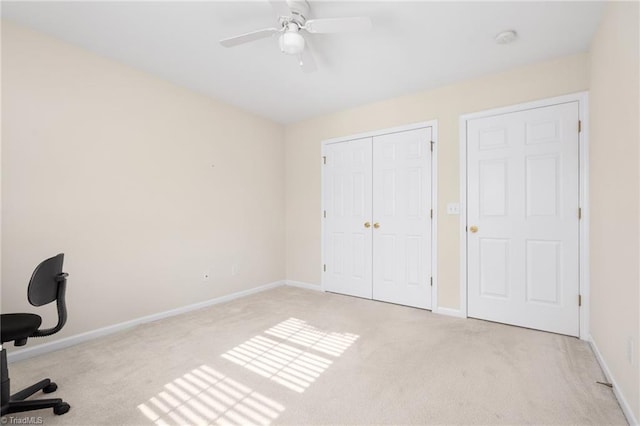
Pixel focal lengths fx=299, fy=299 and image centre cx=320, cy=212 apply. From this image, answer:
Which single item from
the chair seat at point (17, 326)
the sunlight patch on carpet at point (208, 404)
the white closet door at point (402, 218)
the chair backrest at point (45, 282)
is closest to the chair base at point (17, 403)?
the chair seat at point (17, 326)

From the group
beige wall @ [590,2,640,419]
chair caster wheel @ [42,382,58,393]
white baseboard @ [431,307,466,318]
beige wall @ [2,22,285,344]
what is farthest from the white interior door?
chair caster wheel @ [42,382,58,393]

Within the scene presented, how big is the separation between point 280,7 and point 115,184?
7.08ft

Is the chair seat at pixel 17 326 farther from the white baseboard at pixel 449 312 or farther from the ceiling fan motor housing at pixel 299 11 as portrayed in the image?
the white baseboard at pixel 449 312

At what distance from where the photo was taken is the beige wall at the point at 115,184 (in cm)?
229

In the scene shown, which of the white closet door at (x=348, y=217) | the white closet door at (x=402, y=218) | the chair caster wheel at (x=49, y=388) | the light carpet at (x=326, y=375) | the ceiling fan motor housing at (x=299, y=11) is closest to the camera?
the light carpet at (x=326, y=375)

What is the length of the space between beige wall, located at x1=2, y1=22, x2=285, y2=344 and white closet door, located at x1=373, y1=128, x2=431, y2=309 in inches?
70.0

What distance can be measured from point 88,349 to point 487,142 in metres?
4.10

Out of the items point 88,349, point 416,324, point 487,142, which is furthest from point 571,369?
point 88,349

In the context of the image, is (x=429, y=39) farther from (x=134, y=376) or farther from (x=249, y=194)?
(x=134, y=376)

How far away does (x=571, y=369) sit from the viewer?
2.11m

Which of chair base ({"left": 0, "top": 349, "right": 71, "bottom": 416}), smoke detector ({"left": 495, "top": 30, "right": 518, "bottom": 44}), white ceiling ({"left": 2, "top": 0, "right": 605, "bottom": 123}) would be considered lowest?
chair base ({"left": 0, "top": 349, "right": 71, "bottom": 416})

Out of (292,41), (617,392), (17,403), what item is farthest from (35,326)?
(617,392)

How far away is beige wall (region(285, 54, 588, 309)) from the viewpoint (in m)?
2.83

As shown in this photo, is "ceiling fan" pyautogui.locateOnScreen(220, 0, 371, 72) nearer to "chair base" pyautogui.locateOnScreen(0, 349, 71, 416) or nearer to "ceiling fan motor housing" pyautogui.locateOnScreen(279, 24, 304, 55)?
"ceiling fan motor housing" pyautogui.locateOnScreen(279, 24, 304, 55)
